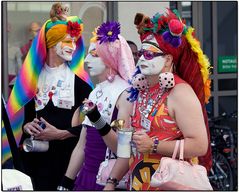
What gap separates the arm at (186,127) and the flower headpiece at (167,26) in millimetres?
302

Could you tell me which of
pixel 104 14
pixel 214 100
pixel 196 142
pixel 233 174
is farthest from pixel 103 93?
pixel 214 100

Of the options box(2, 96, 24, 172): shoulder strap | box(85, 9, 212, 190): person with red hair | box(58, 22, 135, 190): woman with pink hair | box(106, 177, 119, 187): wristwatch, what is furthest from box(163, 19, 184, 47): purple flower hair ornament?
box(2, 96, 24, 172): shoulder strap

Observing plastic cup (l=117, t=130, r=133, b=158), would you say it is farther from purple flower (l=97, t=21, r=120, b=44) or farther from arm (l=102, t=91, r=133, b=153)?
purple flower (l=97, t=21, r=120, b=44)

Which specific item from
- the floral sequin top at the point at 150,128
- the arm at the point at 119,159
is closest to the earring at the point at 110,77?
the arm at the point at 119,159

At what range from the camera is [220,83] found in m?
9.07

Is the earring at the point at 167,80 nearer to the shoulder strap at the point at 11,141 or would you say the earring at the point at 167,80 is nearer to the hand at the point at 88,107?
the hand at the point at 88,107

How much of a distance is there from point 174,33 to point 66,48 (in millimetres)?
1510

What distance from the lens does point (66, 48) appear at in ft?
16.2

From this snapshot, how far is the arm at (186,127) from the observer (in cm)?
348

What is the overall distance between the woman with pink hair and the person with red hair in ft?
0.67

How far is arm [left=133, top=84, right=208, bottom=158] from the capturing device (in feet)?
11.4

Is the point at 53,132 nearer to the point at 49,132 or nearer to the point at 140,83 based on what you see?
the point at 49,132

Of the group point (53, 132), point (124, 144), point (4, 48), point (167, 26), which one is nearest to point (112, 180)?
point (124, 144)

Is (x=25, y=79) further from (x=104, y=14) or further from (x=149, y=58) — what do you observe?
(x=104, y=14)
